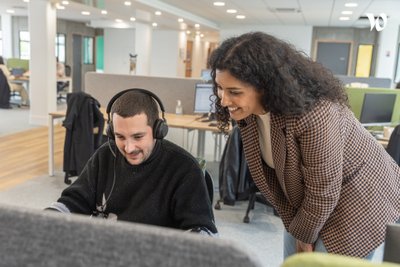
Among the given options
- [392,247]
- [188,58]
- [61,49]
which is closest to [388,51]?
[188,58]

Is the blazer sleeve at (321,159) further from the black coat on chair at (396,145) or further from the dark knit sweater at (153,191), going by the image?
the black coat on chair at (396,145)

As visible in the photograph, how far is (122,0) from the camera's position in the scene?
7270mm

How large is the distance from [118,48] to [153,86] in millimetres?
10472

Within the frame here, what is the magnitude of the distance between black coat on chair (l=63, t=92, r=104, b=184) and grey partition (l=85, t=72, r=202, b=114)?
1.21 m

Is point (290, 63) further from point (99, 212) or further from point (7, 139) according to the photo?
point (7, 139)

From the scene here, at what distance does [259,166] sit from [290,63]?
0.39m

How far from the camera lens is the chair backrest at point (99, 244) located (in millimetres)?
368

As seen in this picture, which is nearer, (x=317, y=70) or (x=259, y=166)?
(x=317, y=70)

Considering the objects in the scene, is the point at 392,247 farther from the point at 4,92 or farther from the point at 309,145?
the point at 4,92

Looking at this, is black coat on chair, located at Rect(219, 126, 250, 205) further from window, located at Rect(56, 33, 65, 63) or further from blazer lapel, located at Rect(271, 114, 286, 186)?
window, located at Rect(56, 33, 65, 63)

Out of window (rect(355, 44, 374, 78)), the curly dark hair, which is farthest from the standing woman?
window (rect(355, 44, 374, 78))

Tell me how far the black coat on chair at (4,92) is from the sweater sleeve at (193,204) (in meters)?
8.78

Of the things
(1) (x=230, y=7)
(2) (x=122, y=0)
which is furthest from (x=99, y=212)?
(1) (x=230, y=7)

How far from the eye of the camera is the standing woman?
1.12 metres
